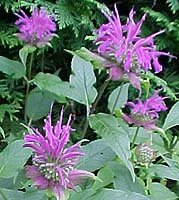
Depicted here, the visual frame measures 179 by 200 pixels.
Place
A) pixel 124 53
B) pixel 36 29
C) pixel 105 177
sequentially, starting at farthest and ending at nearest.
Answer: pixel 36 29
pixel 105 177
pixel 124 53

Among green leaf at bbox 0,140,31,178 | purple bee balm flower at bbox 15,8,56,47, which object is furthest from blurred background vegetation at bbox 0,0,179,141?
green leaf at bbox 0,140,31,178

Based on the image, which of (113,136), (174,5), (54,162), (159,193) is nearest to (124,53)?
(113,136)

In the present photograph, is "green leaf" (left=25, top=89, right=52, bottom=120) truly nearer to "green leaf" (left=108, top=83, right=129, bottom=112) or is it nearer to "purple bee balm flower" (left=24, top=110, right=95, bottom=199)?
"green leaf" (left=108, top=83, right=129, bottom=112)

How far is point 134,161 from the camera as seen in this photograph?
4.27ft

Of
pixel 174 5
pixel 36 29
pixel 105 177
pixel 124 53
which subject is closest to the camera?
pixel 124 53

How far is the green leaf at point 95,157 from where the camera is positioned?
3.90ft

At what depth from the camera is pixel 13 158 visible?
3.92ft

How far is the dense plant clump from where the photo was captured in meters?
1.01

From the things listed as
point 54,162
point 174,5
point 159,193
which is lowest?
point 159,193

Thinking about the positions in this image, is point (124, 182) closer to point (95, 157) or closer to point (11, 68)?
point (95, 157)

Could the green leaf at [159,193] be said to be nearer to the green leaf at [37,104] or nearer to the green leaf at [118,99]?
the green leaf at [118,99]

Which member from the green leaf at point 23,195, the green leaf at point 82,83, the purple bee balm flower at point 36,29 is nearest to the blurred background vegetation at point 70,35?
the purple bee balm flower at point 36,29

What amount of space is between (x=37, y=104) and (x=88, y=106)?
25cm

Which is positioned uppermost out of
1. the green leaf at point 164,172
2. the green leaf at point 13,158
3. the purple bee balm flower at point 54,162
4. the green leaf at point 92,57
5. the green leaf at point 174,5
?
the green leaf at point 174,5
